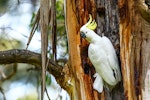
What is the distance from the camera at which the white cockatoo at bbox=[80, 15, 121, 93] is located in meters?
1.08

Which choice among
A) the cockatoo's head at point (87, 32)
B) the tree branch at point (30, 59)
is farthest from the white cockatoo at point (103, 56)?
Answer: the tree branch at point (30, 59)

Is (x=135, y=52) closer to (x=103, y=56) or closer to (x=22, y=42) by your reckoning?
(x=103, y=56)

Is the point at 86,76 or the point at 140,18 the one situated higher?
the point at 140,18

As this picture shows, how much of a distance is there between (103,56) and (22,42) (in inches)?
67.1

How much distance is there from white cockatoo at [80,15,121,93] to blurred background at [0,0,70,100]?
33.4 inches

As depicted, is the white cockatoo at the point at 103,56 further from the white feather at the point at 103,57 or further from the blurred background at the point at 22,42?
the blurred background at the point at 22,42

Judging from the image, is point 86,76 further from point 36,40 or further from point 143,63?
point 36,40

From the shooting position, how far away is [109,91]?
1.12m

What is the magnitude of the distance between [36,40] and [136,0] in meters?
1.05

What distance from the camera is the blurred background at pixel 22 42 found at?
2121 millimetres

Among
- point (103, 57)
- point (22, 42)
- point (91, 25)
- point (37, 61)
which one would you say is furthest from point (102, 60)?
point (22, 42)

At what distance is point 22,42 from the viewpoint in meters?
2.73

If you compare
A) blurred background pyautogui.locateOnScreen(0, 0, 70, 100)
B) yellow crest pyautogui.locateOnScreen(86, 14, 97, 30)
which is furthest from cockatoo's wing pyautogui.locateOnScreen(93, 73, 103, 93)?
blurred background pyautogui.locateOnScreen(0, 0, 70, 100)

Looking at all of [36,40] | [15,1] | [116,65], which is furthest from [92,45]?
[15,1]
